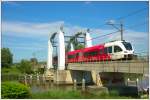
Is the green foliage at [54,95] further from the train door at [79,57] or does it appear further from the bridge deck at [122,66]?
the train door at [79,57]

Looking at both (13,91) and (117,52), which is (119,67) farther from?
(13,91)

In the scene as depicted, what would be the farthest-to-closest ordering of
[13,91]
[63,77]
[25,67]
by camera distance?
[25,67] < [63,77] < [13,91]

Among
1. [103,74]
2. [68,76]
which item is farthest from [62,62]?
[103,74]

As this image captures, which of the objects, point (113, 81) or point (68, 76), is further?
point (68, 76)

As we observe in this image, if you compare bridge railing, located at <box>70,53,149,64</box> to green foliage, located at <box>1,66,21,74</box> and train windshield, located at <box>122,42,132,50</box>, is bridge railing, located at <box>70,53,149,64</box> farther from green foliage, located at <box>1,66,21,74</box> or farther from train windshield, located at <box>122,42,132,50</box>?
green foliage, located at <box>1,66,21,74</box>

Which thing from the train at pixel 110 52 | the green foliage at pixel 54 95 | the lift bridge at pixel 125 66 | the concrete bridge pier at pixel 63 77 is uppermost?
the train at pixel 110 52

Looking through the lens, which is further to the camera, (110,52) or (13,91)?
(110,52)

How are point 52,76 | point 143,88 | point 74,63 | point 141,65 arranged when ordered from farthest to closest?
1. point 52,76
2. point 74,63
3. point 143,88
4. point 141,65

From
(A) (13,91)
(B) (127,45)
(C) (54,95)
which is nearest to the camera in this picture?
(A) (13,91)

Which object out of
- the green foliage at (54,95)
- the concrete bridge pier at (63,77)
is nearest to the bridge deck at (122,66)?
the green foliage at (54,95)

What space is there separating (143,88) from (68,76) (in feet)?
54.0

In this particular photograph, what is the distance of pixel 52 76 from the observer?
39406 mm

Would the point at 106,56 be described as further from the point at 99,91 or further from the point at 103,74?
the point at 103,74

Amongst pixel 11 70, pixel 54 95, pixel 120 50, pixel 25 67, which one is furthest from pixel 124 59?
pixel 25 67
